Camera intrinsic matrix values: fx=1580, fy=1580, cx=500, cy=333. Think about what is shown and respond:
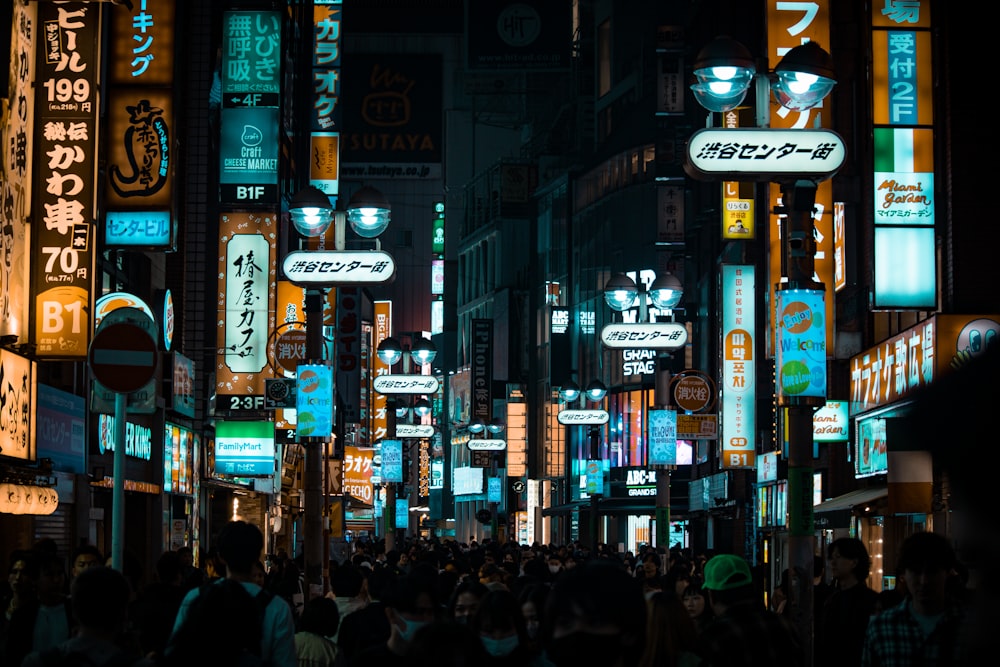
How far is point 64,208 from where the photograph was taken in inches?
823

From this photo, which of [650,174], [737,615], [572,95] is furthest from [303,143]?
[572,95]

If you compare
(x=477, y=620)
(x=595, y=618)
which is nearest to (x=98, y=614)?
(x=477, y=620)

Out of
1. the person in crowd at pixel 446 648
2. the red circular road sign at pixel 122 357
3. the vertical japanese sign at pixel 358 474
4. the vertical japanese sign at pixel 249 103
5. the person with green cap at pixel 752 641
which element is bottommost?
the vertical japanese sign at pixel 358 474

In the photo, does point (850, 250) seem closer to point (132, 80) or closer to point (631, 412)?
point (132, 80)

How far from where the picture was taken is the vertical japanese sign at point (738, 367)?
39500mm

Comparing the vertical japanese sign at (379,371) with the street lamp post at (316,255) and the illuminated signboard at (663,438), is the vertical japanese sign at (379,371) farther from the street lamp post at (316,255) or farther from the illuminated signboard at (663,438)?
the street lamp post at (316,255)

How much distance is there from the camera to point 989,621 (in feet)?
6.43

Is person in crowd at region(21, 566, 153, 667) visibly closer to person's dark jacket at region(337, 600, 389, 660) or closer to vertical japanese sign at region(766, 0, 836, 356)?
person's dark jacket at region(337, 600, 389, 660)

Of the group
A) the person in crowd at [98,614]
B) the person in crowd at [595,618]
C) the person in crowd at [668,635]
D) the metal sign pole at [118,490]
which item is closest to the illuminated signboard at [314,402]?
the metal sign pole at [118,490]

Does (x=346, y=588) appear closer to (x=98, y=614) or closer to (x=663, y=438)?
(x=98, y=614)

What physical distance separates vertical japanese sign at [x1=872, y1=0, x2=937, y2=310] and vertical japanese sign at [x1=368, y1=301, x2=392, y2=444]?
4549 cm

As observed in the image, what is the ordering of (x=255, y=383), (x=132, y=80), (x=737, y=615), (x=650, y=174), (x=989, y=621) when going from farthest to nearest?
(x=650, y=174) → (x=255, y=383) → (x=132, y=80) → (x=737, y=615) → (x=989, y=621)

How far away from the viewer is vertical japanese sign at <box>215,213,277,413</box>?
3519 cm

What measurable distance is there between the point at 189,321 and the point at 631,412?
136ft
